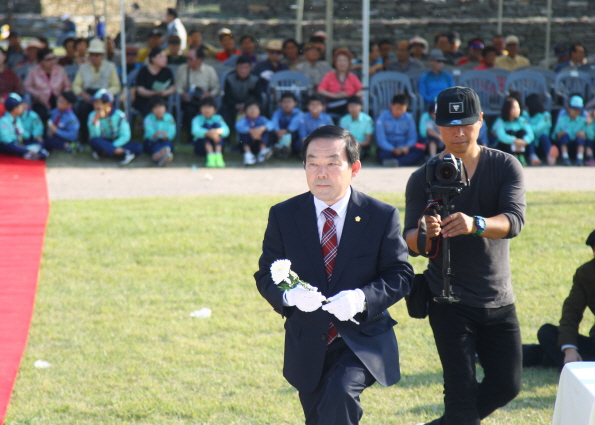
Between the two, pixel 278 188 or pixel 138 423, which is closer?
pixel 138 423

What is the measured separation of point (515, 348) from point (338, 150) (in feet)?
3.92

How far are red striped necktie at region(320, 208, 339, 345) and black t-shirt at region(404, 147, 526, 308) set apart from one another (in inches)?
18.1

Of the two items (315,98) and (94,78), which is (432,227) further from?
(94,78)

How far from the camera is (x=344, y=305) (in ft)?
8.76

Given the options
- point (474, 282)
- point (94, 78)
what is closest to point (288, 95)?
point (94, 78)

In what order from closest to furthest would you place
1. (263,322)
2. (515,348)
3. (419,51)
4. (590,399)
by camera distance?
(590,399), (515,348), (263,322), (419,51)

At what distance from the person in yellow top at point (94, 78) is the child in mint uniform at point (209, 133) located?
1755 mm

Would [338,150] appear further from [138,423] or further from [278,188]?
[278,188]

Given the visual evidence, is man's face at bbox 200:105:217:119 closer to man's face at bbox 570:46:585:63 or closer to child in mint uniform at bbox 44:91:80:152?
child in mint uniform at bbox 44:91:80:152

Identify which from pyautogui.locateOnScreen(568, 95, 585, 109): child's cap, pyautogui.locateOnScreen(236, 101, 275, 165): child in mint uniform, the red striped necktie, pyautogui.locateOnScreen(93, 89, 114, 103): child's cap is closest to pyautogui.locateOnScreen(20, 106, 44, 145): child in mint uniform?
pyautogui.locateOnScreen(93, 89, 114, 103): child's cap

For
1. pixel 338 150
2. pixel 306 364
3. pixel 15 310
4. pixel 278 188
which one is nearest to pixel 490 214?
pixel 338 150

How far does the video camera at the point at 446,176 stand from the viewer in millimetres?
2973

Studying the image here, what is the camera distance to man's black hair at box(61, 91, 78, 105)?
11.3m

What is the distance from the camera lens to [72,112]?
11.4 meters
